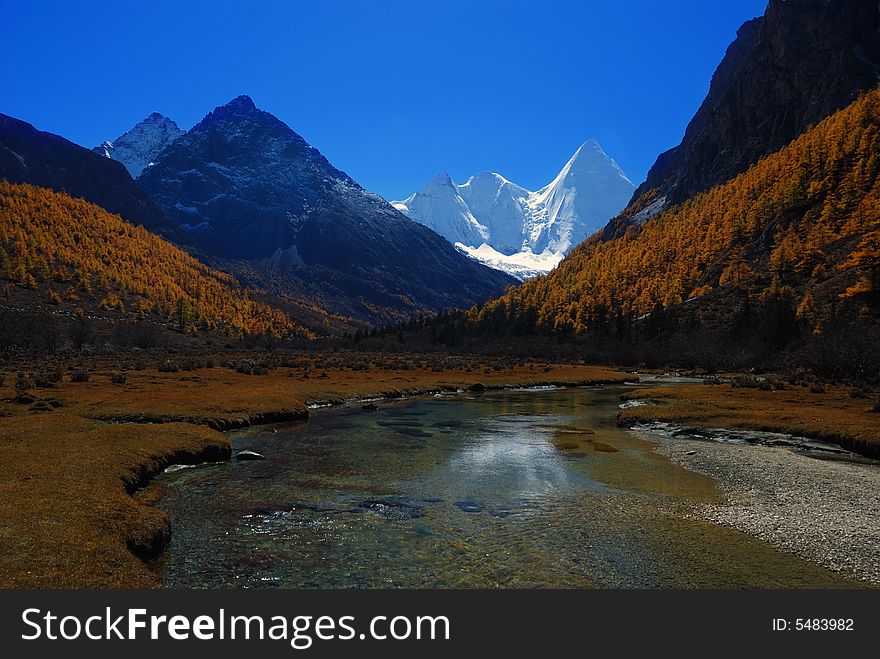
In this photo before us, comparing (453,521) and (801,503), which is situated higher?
(453,521)

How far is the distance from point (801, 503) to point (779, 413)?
84.9ft

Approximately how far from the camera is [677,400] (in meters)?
59.3

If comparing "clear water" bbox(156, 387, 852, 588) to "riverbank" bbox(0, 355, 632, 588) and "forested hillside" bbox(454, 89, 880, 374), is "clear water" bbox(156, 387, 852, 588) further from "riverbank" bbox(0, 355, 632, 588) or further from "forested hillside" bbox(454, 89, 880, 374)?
"forested hillside" bbox(454, 89, 880, 374)

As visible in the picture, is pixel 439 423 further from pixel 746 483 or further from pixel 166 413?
pixel 746 483

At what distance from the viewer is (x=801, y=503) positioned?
22453 mm

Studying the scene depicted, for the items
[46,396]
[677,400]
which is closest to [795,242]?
[677,400]

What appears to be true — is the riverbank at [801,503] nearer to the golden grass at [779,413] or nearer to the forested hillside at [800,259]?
the golden grass at [779,413]

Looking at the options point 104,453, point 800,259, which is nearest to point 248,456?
point 104,453

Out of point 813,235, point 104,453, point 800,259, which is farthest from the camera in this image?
point 813,235

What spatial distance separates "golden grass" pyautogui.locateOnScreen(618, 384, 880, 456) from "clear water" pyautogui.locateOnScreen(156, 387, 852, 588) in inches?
445

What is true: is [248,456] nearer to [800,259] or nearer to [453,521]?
[453,521]

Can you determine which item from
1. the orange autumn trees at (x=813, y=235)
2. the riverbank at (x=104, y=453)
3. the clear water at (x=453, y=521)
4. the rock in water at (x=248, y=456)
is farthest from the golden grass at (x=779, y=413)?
the orange autumn trees at (x=813, y=235)

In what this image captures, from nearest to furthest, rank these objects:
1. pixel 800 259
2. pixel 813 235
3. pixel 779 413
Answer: pixel 779 413 → pixel 800 259 → pixel 813 235

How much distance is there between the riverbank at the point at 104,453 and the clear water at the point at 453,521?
1.64m
